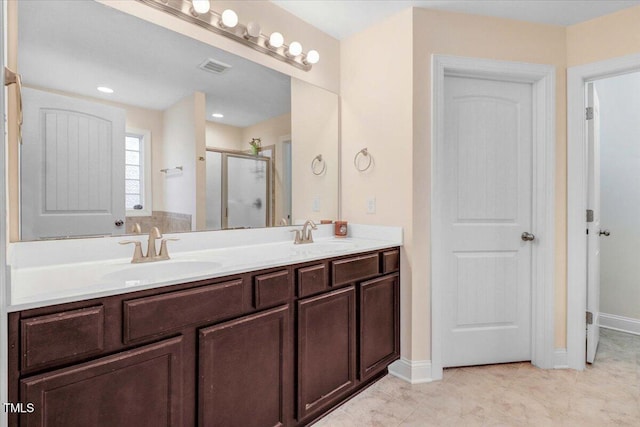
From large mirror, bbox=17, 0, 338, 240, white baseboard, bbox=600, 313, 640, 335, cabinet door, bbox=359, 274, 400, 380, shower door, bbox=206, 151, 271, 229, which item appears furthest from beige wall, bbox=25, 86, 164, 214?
white baseboard, bbox=600, 313, 640, 335

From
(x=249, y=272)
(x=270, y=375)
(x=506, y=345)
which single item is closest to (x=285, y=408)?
(x=270, y=375)

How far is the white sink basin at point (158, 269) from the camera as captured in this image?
130cm

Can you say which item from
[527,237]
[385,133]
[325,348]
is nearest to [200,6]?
[385,133]

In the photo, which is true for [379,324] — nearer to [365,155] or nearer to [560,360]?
[365,155]

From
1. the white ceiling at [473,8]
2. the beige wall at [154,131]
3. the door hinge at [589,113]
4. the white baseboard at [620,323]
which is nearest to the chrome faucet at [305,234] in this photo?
the beige wall at [154,131]

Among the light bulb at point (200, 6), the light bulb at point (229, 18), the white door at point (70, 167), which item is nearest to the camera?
the white door at point (70, 167)

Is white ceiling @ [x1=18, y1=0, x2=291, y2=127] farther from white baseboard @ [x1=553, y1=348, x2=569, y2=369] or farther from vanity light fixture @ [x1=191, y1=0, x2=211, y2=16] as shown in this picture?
white baseboard @ [x1=553, y1=348, x2=569, y2=369]

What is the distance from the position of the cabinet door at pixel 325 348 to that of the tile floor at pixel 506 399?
21 cm

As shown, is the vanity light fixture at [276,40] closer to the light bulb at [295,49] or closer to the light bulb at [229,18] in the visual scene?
the light bulb at [295,49]

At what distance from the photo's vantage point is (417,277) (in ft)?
6.81

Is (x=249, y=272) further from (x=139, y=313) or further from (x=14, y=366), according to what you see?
(x=14, y=366)

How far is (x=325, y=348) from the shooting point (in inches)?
63.5

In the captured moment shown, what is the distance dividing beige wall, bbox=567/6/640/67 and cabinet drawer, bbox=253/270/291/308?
239 centimetres

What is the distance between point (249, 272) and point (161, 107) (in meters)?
0.97
